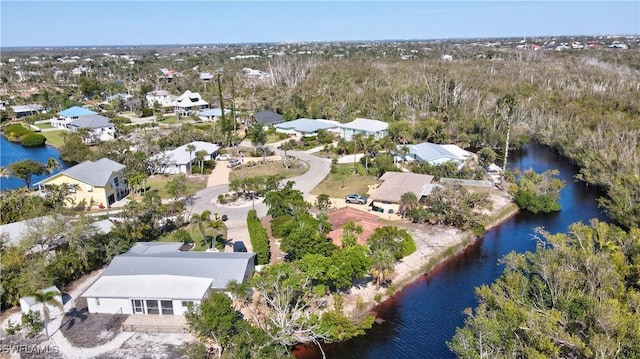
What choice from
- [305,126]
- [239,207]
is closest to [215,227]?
[239,207]

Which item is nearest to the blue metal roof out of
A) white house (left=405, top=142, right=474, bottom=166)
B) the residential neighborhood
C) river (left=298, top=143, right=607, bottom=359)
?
the residential neighborhood

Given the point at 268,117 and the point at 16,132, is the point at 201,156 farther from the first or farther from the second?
the point at 16,132

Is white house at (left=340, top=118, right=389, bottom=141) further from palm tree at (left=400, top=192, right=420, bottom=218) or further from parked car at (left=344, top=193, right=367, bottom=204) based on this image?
palm tree at (left=400, top=192, right=420, bottom=218)

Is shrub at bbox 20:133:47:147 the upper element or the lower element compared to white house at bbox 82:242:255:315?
upper

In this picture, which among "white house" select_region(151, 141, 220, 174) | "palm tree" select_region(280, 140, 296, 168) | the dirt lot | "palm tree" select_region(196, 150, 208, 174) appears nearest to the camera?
the dirt lot

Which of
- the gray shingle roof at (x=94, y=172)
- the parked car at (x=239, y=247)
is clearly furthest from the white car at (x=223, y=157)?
the parked car at (x=239, y=247)

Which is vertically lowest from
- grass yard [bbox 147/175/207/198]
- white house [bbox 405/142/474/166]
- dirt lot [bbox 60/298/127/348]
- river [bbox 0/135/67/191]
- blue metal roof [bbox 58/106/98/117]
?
dirt lot [bbox 60/298/127/348]
